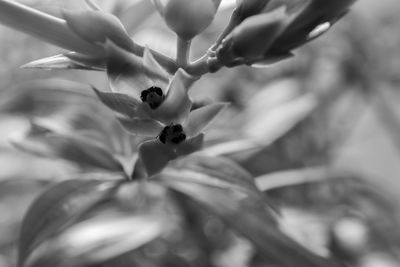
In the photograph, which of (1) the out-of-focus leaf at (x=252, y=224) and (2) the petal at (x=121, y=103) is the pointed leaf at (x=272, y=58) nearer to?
(2) the petal at (x=121, y=103)

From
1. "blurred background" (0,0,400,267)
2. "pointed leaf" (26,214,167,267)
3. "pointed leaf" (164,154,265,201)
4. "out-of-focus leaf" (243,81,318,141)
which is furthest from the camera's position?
"out-of-focus leaf" (243,81,318,141)

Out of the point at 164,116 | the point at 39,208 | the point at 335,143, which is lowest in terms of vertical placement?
the point at 335,143

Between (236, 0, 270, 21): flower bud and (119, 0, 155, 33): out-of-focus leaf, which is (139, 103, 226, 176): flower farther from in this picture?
(119, 0, 155, 33): out-of-focus leaf

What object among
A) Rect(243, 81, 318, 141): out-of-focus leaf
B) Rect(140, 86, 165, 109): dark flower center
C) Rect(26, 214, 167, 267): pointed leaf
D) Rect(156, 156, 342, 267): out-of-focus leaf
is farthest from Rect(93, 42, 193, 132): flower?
Rect(243, 81, 318, 141): out-of-focus leaf

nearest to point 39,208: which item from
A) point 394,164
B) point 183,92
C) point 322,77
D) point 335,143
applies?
point 183,92

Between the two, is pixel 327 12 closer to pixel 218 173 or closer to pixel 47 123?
pixel 218 173

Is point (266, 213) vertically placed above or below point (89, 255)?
above

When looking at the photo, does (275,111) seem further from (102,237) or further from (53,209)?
(53,209)
